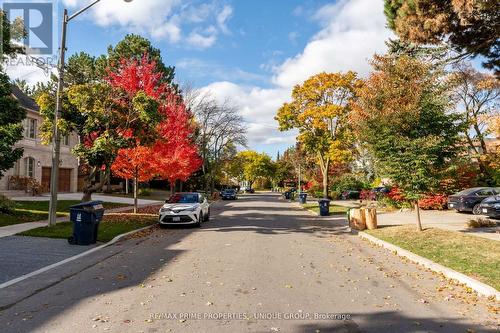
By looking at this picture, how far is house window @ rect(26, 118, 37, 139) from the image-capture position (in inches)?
1210

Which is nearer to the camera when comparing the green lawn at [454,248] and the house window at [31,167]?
the green lawn at [454,248]

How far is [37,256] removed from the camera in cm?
964

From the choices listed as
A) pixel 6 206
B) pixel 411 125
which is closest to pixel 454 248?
pixel 411 125

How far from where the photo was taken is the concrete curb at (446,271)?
21.4 feet

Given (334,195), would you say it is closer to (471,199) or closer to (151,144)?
(471,199)

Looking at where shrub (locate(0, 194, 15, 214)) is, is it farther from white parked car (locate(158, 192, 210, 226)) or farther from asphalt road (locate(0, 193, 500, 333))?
asphalt road (locate(0, 193, 500, 333))

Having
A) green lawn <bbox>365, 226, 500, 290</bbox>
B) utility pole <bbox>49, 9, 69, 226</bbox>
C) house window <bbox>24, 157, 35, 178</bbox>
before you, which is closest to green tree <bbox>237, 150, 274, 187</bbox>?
house window <bbox>24, 157, 35, 178</bbox>

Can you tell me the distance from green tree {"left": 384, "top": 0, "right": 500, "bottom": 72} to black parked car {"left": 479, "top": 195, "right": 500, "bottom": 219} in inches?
350

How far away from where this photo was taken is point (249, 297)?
6.24m

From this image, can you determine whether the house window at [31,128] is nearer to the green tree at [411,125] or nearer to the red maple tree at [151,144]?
the red maple tree at [151,144]

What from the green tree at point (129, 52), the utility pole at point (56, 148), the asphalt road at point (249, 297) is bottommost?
the asphalt road at point (249, 297)

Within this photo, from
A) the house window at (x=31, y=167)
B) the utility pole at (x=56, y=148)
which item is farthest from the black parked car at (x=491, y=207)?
the house window at (x=31, y=167)

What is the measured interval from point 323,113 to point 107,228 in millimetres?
19745

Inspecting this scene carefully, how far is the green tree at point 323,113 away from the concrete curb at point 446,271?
18.2 metres
